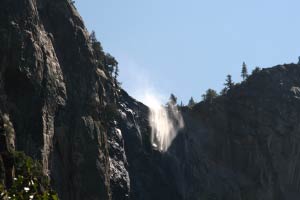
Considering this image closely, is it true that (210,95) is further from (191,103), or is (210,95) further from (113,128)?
(113,128)

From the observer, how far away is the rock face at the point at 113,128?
257 ft

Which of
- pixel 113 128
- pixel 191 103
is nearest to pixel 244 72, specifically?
pixel 191 103

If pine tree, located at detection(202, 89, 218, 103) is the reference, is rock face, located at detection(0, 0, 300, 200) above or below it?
below

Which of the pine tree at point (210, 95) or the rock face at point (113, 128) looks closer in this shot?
the rock face at point (113, 128)

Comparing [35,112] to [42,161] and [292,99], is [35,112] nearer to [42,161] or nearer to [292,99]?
[42,161]

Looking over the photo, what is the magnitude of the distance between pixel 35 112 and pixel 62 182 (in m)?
8.98

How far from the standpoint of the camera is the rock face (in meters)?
78.4

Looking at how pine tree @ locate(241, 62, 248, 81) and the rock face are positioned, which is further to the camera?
pine tree @ locate(241, 62, 248, 81)

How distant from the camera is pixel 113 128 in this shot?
319 ft

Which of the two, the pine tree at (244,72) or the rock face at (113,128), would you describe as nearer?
the rock face at (113,128)

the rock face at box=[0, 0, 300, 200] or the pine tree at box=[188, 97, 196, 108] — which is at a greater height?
the pine tree at box=[188, 97, 196, 108]

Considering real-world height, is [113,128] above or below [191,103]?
below

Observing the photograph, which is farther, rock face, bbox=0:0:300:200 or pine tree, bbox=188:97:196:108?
pine tree, bbox=188:97:196:108

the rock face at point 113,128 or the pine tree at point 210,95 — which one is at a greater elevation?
the pine tree at point 210,95
